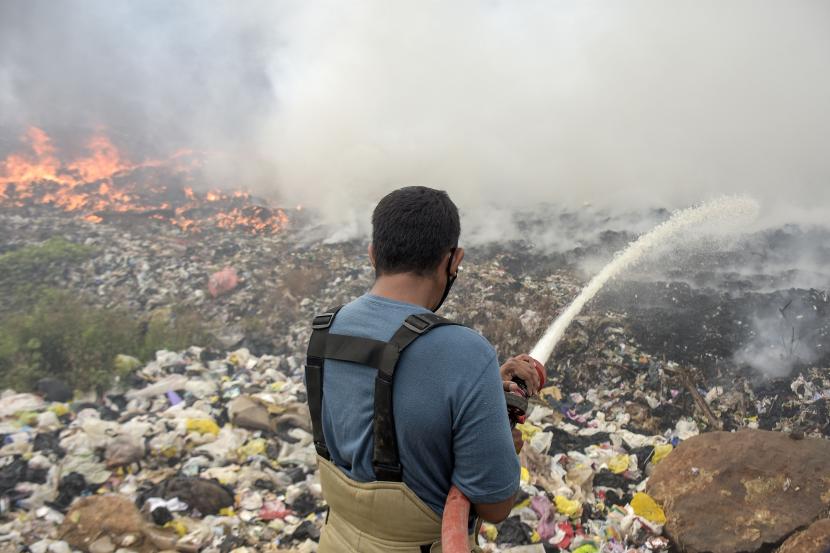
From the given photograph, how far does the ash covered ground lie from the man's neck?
10.1ft

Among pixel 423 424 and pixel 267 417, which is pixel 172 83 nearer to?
pixel 267 417

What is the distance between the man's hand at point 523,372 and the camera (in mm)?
1600

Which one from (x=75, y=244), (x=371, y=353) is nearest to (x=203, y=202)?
(x=75, y=244)

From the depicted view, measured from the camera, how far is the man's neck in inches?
50.9

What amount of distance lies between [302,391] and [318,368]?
4.75 m

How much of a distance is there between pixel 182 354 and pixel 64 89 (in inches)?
721

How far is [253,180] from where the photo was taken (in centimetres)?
1506

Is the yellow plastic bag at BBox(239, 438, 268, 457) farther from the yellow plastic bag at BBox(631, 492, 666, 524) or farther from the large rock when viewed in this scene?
the large rock

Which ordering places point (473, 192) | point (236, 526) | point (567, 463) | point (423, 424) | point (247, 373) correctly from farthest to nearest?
point (473, 192)
point (247, 373)
point (567, 463)
point (236, 526)
point (423, 424)

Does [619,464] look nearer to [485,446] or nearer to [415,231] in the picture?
[485,446]

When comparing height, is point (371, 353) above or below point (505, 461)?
above

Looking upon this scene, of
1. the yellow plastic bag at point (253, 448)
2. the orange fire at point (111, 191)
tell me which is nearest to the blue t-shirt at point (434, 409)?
the yellow plastic bag at point (253, 448)

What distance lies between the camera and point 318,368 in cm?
138

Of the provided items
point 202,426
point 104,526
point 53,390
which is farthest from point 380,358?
point 53,390
